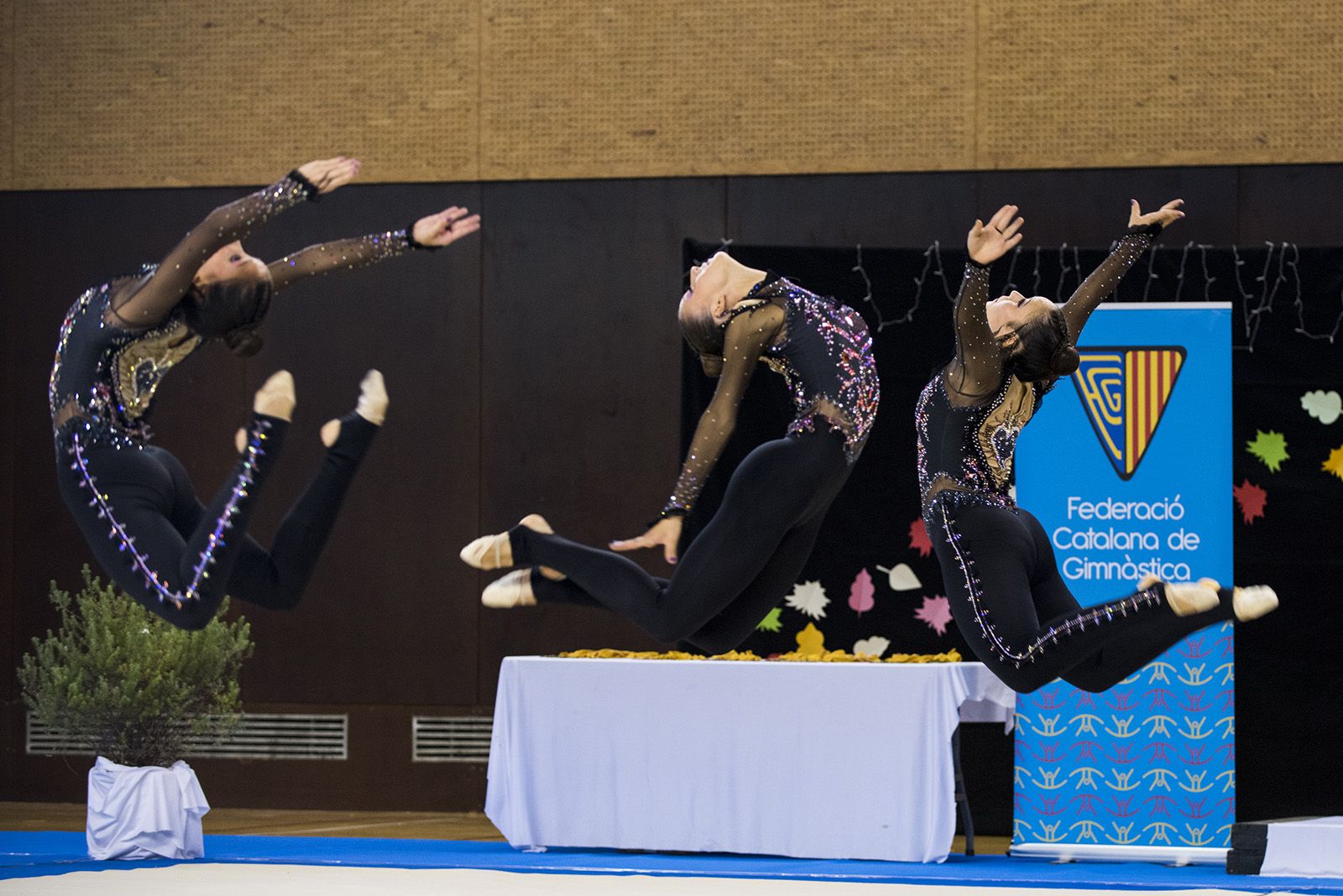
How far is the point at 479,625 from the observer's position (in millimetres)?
11797

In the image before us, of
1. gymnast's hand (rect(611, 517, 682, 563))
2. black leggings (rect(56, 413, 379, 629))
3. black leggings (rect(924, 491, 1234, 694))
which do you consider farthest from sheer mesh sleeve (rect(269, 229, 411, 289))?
black leggings (rect(924, 491, 1234, 694))

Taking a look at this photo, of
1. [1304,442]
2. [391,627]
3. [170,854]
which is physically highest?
[1304,442]

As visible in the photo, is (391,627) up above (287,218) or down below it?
below

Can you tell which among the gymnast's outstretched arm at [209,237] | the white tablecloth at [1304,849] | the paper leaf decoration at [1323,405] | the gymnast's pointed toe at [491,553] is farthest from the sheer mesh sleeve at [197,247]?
the paper leaf decoration at [1323,405]

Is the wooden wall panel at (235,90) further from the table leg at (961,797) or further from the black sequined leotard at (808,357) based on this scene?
the black sequined leotard at (808,357)

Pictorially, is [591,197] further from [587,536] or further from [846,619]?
[846,619]

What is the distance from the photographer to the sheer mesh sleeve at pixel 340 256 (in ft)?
18.0

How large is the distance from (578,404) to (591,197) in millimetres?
1254

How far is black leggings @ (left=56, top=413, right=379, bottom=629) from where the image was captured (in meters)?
5.30

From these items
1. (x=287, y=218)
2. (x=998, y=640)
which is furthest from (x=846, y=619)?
(x=998, y=640)

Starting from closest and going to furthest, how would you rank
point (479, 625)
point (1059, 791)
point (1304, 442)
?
1. point (1059, 791)
2. point (1304, 442)
3. point (479, 625)

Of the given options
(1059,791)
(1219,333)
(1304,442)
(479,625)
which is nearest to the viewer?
(1219,333)

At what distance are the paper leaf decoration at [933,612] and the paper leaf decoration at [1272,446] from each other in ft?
6.11

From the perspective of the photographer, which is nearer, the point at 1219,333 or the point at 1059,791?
the point at 1219,333
